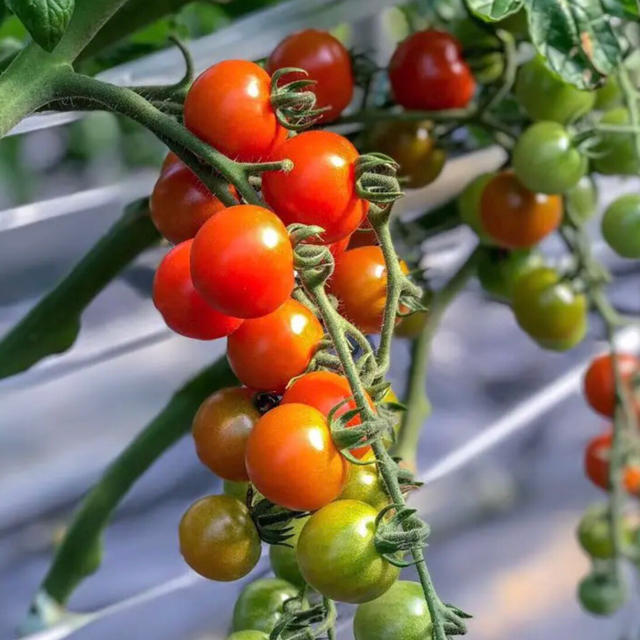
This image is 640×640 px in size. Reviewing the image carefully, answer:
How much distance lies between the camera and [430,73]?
0.47m

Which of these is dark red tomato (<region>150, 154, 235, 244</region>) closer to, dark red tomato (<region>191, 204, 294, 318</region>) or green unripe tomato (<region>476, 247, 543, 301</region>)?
dark red tomato (<region>191, 204, 294, 318</region>)

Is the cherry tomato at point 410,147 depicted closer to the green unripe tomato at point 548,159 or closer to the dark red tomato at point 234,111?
the green unripe tomato at point 548,159

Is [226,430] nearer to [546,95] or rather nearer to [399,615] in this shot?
[399,615]

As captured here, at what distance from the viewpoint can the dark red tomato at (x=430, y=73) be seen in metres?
0.47

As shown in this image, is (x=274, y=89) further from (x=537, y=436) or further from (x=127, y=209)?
(x=537, y=436)

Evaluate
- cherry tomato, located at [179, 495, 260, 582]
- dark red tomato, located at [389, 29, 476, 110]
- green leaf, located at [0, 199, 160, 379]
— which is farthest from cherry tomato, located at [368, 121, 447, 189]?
cherry tomato, located at [179, 495, 260, 582]

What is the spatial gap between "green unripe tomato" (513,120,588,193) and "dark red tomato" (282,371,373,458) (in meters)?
0.21

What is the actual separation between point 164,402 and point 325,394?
1.92 ft

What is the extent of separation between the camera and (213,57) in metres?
0.52

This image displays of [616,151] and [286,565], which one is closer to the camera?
[286,565]

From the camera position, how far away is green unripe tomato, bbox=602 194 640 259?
505 mm

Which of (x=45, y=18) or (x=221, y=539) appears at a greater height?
(x=45, y=18)

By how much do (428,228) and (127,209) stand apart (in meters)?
0.20

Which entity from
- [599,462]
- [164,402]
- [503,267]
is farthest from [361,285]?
[164,402]
